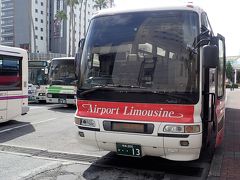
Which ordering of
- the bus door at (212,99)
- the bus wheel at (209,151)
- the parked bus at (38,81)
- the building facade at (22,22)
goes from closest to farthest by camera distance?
the bus door at (212,99) < the bus wheel at (209,151) < the parked bus at (38,81) < the building facade at (22,22)

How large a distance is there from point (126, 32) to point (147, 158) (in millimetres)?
2812

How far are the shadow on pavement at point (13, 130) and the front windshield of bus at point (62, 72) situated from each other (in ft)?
17.3

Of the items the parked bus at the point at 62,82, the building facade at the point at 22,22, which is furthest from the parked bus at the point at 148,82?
the building facade at the point at 22,22

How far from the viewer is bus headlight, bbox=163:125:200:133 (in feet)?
20.2

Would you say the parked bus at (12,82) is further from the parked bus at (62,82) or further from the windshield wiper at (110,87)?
the windshield wiper at (110,87)

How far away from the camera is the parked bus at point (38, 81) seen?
2170cm

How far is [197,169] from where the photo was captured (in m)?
7.38

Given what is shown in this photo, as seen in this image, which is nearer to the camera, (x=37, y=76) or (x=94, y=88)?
(x=94, y=88)

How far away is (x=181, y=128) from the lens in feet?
20.2

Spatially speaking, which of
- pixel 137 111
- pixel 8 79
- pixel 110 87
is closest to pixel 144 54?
A: pixel 110 87

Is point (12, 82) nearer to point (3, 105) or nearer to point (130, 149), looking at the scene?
point (3, 105)

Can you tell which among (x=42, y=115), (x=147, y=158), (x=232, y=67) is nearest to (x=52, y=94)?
(x=42, y=115)

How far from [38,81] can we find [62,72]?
→ 379 cm

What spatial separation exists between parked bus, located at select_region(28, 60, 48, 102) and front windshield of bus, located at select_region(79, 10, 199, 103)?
14860mm
